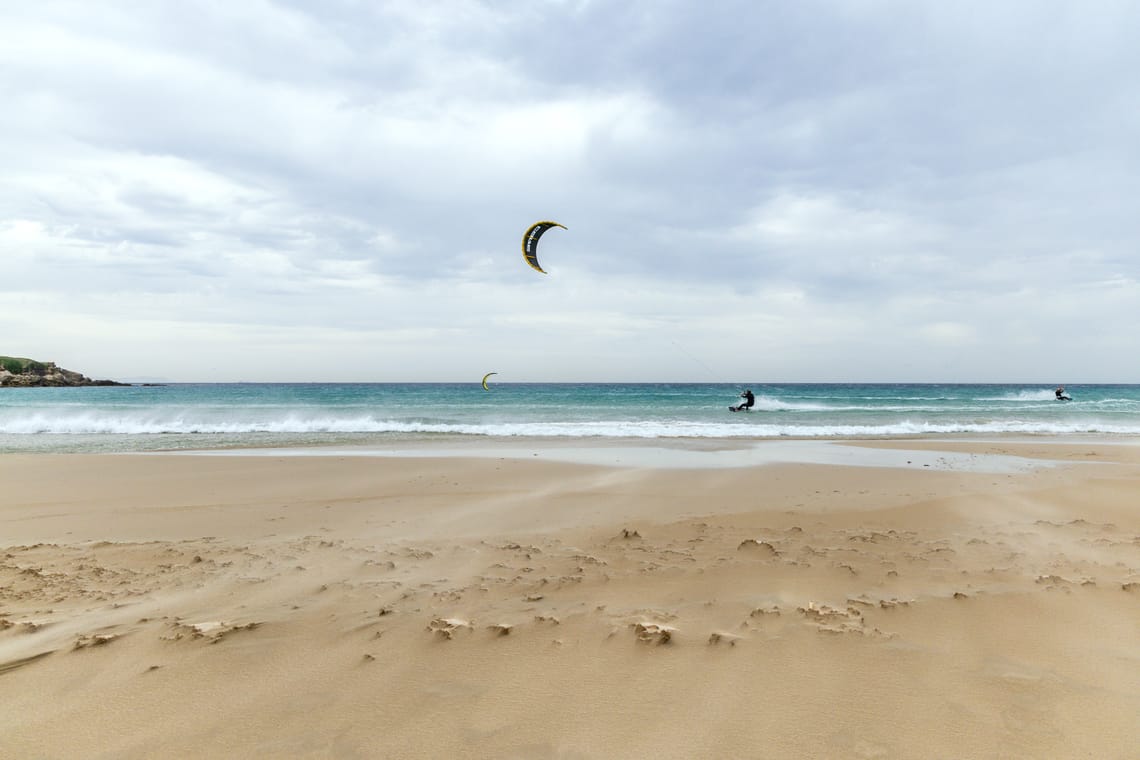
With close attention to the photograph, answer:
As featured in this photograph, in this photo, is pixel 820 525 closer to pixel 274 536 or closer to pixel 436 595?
pixel 436 595

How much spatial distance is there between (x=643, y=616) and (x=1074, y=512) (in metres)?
6.30

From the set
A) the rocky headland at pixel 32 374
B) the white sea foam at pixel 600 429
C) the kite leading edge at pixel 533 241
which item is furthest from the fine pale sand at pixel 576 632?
the rocky headland at pixel 32 374

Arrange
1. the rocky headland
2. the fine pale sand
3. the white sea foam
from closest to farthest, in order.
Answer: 1. the fine pale sand
2. the white sea foam
3. the rocky headland

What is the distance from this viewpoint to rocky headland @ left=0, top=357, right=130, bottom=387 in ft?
250

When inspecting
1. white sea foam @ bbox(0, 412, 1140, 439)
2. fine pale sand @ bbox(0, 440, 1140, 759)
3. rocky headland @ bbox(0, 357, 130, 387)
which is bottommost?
white sea foam @ bbox(0, 412, 1140, 439)

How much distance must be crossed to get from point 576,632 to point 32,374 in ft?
359

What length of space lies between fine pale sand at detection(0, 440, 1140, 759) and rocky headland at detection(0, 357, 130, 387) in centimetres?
9986

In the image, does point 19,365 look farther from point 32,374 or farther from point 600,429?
point 600,429

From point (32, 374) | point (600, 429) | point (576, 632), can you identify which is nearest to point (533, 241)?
point (600, 429)

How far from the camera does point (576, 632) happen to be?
129 inches

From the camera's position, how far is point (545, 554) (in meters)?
4.93

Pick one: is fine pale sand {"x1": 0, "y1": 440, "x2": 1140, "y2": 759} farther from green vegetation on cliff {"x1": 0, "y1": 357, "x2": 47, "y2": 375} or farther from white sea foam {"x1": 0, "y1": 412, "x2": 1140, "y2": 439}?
green vegetation on cliff {"x1": 0, "y1": 357, "x2": 47, "y2": 375}

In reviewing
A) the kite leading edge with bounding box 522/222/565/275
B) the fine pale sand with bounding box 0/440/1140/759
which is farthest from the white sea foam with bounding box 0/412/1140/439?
the fine pale sand with bounding box 0/440/1140/759

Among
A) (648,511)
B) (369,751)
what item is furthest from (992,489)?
(369,751)
